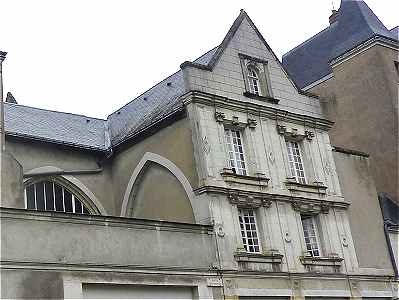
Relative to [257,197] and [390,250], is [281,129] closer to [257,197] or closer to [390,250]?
[257,197]

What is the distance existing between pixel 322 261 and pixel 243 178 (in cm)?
388

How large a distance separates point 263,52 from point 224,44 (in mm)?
1879

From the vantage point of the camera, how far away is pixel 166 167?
21406mm

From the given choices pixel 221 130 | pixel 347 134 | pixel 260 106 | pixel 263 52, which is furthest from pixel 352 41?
pixel 221 130

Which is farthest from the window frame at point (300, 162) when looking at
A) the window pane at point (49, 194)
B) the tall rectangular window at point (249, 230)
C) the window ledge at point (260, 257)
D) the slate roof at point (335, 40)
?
the slate roof at point (335, 40)

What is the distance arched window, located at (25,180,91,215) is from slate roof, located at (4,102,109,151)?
156 cm

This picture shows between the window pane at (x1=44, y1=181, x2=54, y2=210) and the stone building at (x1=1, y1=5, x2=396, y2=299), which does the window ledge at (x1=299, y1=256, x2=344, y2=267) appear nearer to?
the stone building at (x1=1, y1=5, x2=396, y2=299)

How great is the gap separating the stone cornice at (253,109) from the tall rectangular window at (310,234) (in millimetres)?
3464

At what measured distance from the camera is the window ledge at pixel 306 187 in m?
22.4

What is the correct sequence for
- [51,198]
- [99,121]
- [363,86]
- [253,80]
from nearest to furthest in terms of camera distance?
[51,198] → [253,80] → [99,121] → [363,86]

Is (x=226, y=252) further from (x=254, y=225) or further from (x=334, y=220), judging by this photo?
→ (x=334, y=220)

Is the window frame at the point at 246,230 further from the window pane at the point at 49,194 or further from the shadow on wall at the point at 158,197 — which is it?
the window pane at the point at 49,194

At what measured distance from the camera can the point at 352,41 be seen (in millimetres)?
31312

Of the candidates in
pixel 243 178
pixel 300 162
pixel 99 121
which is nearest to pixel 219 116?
pixel 243 178
